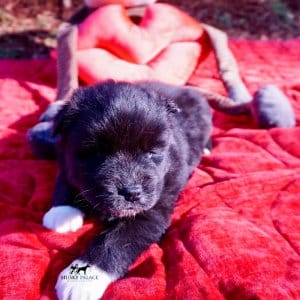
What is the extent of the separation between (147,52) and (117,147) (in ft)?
6.80

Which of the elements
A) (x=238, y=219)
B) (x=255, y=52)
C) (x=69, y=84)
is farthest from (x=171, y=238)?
(x=255, y=52)

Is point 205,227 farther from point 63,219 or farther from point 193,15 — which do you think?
point 193,15

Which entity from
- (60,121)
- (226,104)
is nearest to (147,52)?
(226,104)

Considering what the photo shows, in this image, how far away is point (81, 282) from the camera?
2.10 metres

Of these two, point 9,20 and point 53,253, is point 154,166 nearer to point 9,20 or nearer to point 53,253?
point 53,253

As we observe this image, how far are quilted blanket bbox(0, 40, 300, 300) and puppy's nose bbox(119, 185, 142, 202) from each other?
1.09 feet

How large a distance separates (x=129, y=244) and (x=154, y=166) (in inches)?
16.1

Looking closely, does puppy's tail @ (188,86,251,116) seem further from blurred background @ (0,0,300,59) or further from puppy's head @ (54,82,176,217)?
blurred background @ (0,0,300,59)

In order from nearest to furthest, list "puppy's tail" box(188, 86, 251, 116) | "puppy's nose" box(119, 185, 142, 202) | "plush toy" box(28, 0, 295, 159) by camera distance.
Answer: "puppy's nose" box(119, 185, 142, 202), "plush toy" box(28, 0, 295, 159), "puppy's tail" box(188, 86, 251, 116)

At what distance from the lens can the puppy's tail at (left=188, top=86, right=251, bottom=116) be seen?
13.1ft

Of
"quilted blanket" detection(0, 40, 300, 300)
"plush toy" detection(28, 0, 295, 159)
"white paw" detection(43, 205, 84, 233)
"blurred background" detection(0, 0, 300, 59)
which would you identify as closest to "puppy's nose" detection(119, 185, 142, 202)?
"quilted blanket" detection(0, 40, 300, 300)

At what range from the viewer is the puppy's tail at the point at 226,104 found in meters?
3.98

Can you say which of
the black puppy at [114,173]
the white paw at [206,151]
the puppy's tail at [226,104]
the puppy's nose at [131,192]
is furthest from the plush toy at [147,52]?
the puppy's nose at [131,192]

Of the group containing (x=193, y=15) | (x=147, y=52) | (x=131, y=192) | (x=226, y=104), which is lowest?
(x=193, y=15)
